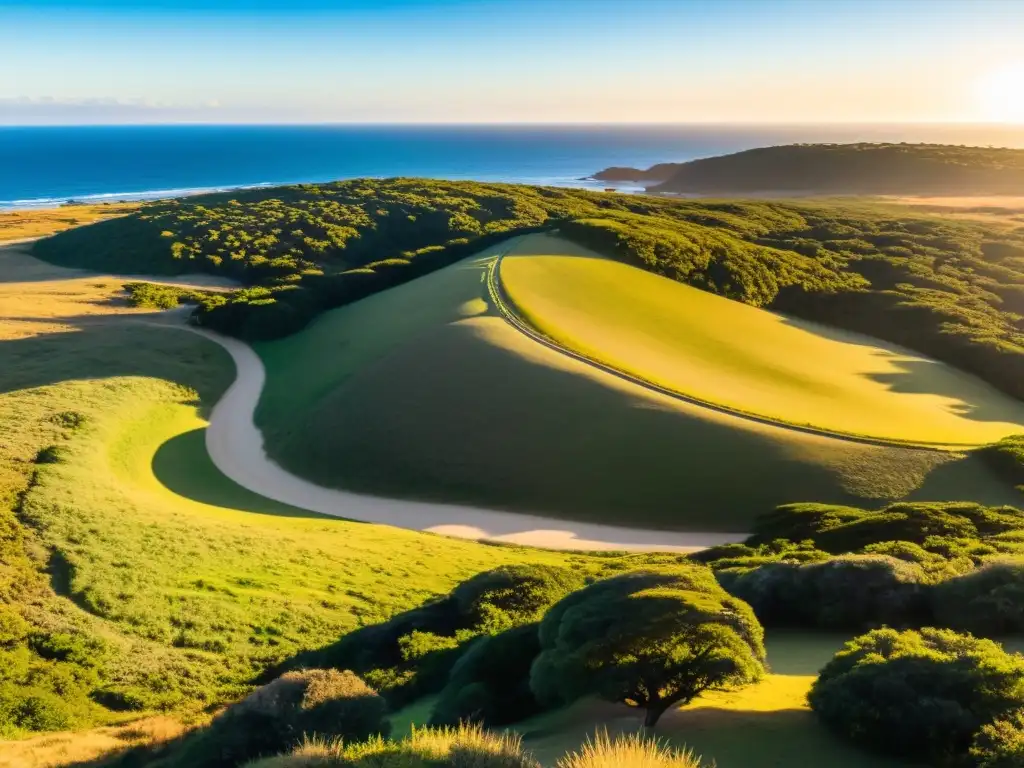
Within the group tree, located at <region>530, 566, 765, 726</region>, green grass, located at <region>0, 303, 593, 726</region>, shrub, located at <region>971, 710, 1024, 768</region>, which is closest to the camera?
shrub, located at <region>971, 710, 1024, 768</region>

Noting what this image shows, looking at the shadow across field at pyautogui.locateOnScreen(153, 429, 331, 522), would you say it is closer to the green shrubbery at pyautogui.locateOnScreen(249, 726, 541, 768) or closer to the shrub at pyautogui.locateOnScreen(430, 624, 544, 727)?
the shrub at pyautogui.locateOnScreen(430, 624, 544, 727)

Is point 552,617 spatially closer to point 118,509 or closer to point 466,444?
point 118,509

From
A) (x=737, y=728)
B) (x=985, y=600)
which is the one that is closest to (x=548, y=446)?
(x=985, y=600)

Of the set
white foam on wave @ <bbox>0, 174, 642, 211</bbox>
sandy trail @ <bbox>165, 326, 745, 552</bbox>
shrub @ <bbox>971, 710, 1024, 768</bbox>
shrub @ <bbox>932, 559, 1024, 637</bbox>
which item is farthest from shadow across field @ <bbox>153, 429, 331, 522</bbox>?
white foam on wave @ <bbox>0, 174, 642, 211</bbox>

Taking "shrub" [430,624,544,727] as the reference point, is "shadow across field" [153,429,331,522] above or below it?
below

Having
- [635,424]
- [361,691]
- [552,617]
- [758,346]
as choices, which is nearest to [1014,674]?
[552,617]

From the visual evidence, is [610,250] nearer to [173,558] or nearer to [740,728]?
[173,558]

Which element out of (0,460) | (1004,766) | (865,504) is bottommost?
(865,504)

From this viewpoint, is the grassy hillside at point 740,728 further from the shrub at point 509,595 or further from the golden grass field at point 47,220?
the golden grass field at point 47,220
